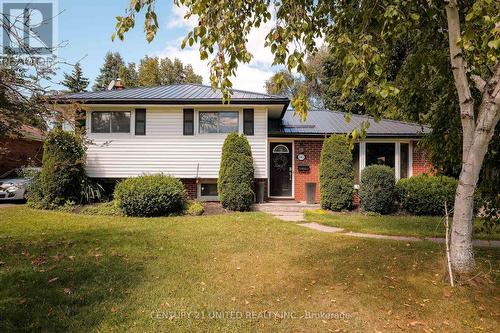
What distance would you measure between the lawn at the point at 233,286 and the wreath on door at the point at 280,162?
6.76 metres

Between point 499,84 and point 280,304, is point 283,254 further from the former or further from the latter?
point 499,84

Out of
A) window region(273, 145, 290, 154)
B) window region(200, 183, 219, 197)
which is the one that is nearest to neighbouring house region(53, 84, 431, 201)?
window region(200, 183, 219, 197)

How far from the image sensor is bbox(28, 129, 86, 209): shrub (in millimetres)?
11008

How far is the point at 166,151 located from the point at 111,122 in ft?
8.07

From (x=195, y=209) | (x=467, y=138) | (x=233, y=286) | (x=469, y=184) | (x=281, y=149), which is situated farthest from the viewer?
(x=281, y=149)

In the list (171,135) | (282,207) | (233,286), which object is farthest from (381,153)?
(233,286)

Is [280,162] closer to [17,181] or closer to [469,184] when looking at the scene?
[469,184]

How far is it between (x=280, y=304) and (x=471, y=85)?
4.57 meters

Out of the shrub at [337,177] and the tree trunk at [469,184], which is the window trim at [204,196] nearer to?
the shrub at [337,177]

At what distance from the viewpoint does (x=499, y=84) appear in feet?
13.1

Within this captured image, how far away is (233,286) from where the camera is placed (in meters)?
4.46

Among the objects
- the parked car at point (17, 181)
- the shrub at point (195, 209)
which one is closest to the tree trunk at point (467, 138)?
the shrub at point (195, 209)

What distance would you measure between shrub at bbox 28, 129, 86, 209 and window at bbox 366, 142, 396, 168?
1104cm

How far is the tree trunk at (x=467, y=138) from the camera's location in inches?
160
